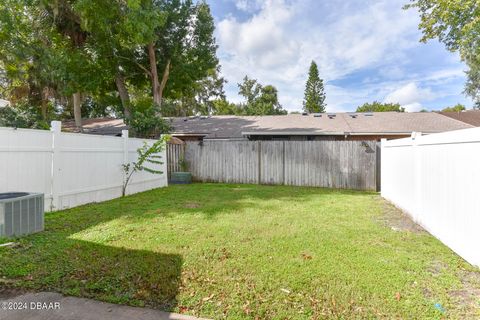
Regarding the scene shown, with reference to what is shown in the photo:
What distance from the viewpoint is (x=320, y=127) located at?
13.5 meters

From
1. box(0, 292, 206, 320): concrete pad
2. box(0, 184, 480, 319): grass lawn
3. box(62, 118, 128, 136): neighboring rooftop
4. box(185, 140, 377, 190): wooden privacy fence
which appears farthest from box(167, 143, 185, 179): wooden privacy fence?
box(0, 292, 206, 320): concrete pad

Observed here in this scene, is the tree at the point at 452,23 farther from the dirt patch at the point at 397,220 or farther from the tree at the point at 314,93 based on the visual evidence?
the tree at the point at 314,93

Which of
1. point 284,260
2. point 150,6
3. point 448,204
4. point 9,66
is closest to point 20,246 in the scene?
point 284,260

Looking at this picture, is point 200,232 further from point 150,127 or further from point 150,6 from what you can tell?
point 150,6

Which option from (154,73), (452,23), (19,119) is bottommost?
(19,119)

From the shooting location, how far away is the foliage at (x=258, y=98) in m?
32.2

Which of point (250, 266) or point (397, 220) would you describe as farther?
point (397, 220)

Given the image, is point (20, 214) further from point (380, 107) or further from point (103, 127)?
point (380, 107)

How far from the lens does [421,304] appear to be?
2482 mm

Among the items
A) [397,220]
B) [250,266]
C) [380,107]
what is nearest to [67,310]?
[250,266]

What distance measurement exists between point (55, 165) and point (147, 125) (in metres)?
6.47

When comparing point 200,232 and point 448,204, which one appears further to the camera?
point 200,232

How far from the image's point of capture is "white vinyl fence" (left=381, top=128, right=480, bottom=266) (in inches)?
126

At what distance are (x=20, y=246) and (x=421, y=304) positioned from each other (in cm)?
471
